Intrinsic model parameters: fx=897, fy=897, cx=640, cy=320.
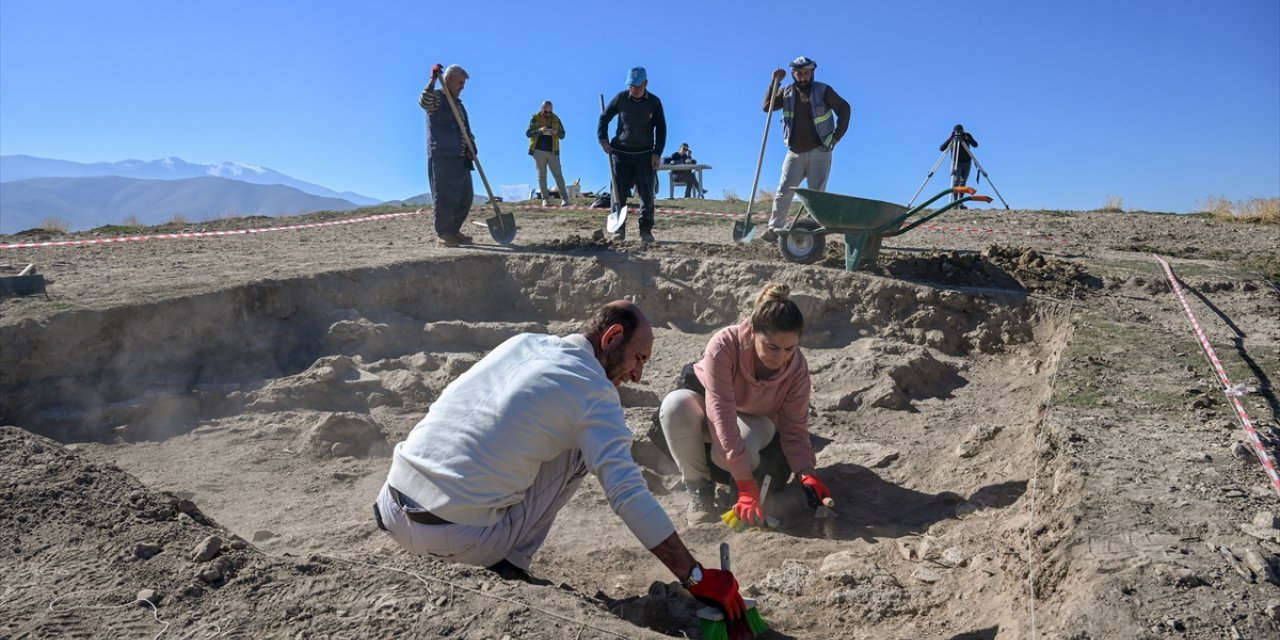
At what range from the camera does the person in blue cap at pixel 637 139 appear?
8.50 metres

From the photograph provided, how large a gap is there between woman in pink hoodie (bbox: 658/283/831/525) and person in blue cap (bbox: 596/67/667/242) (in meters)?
4.64

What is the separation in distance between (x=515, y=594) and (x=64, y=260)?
22.9 feet

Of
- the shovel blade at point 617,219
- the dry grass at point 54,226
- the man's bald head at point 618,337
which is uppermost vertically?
the shovel blade at point 617,219

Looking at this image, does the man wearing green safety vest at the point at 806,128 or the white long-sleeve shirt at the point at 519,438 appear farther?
the man wearing green safety vest at the point at 806,128

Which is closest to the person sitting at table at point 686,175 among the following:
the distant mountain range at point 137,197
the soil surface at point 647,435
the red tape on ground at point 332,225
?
the red tape on ground at point 332,225

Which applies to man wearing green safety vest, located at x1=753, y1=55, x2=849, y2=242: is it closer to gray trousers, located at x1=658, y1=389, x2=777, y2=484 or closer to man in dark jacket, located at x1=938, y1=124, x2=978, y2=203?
gray trousers, located at x1=658, y1=389, x2=777, y2=484

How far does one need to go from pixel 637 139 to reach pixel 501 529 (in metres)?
6.15

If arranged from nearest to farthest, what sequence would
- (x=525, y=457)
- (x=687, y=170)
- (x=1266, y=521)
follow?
(x=525, y=457)
(x=1266, y=521)
(x=687, y=170)

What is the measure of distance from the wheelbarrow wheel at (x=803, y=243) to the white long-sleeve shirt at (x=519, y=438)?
4870 mm

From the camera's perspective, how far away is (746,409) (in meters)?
4.17

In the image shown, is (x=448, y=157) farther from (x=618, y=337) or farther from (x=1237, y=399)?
(x=1237, y=399)

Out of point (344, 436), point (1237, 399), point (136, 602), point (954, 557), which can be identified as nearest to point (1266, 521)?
point (954, 557)

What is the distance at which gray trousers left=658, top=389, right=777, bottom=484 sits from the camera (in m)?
4.12

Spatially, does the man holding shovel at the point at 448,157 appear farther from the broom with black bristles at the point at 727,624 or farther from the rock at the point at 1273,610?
the rock at the point at 1273,610
